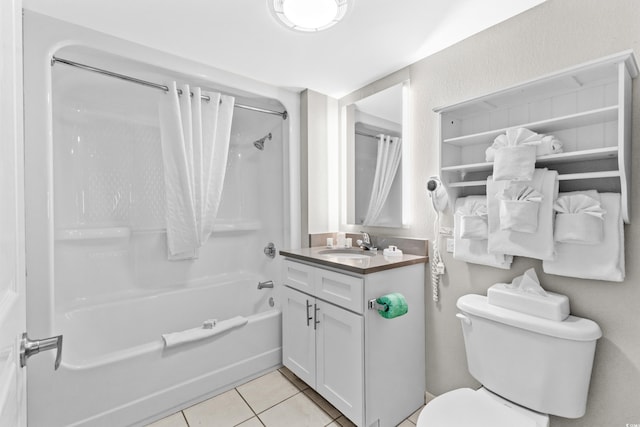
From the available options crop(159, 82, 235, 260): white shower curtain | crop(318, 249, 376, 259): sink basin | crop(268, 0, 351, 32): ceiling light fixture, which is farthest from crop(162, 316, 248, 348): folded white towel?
crop(268, 0, 351, 32): ceiling light fixture

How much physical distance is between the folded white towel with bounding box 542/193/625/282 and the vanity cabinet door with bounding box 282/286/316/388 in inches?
51.7

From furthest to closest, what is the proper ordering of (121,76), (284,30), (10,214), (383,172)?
(383,172) → (121,76) → (284,30) → (10,214)

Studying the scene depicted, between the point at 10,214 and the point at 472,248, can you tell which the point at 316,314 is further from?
the point at 10,214

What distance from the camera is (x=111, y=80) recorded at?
2.19 m

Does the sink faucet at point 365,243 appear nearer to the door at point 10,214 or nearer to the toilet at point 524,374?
the toilet at point 524,374

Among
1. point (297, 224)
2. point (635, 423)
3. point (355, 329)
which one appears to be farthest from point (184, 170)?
point (635, 423)

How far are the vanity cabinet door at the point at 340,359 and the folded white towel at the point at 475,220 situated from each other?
0.71m

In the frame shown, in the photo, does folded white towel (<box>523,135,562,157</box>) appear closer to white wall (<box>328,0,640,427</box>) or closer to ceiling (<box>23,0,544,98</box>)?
white wall (<box>328,0,640,427</box>)

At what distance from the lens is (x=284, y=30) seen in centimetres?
161

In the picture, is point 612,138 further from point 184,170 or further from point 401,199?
point 184,170

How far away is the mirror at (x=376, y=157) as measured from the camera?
203 cm

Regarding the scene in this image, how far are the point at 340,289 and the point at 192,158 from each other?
129 centimetres

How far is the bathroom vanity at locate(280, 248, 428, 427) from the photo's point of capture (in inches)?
59.6

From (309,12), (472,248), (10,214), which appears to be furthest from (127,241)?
(472,248)
